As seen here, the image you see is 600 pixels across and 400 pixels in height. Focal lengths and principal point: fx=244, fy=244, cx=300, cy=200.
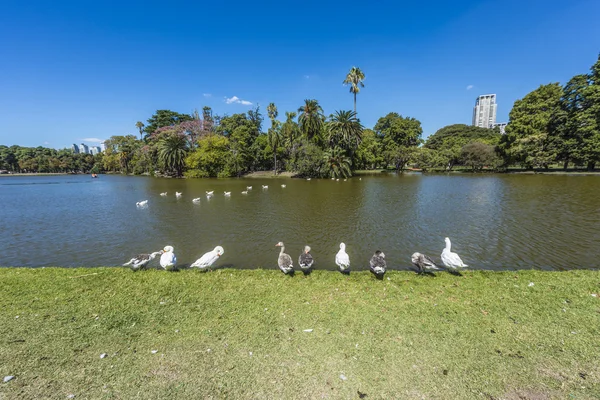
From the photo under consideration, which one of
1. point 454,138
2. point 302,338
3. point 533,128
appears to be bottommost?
point 302,338

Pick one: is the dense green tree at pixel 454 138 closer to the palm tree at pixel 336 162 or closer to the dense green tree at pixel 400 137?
the dense green tree at pixel 400 137

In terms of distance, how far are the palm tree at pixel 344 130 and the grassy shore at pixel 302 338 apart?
4863 cm

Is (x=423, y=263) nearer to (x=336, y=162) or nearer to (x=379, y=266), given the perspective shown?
(x=379, y=266)

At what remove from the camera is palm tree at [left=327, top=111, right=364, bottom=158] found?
52834 millimetres

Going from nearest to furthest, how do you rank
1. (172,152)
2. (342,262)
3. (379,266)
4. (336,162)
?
(379,266)
(342,262)
(336,162)
(172,152)

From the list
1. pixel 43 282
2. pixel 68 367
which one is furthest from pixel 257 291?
pixel 43 282

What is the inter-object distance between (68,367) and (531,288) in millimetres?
10304

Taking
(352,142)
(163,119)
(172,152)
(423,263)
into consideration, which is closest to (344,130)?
(352,142)

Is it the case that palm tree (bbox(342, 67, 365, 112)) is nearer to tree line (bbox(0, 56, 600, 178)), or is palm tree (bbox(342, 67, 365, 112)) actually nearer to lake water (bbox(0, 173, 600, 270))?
tree line (bbox(0, 56, 600, 178))

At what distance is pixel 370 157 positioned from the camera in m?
70.9

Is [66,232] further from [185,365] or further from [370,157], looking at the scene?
[370,157]

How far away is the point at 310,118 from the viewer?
5412 centimetres

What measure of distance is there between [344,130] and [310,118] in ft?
26.3

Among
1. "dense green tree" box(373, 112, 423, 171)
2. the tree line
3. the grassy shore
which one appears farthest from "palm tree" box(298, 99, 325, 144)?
the grassy shore
